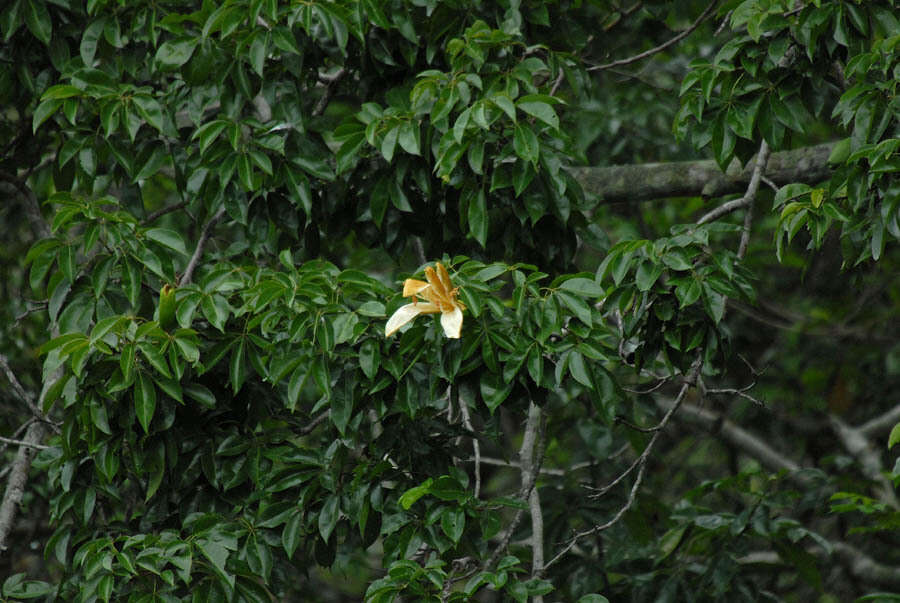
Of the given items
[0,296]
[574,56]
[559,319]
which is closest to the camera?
[559,319]

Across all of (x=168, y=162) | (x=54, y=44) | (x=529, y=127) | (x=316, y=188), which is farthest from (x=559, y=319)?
(x=54, y=44)

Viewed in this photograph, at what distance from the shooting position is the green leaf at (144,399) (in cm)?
238

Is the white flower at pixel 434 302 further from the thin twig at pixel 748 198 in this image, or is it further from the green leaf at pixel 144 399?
the thin twig at pixel 748 198

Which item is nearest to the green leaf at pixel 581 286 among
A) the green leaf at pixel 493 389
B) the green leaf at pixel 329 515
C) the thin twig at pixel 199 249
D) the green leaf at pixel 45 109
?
the green leaf at pixel 493 389

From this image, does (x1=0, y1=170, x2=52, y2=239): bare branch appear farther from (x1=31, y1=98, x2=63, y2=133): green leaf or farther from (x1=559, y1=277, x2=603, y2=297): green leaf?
(x1=559, y1=277, x2=603, y2=297): green leaf

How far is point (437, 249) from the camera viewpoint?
296 centimetres

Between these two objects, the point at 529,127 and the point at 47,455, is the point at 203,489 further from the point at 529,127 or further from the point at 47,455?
the point at 529,127

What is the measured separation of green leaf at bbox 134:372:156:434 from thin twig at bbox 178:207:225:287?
1.67ft

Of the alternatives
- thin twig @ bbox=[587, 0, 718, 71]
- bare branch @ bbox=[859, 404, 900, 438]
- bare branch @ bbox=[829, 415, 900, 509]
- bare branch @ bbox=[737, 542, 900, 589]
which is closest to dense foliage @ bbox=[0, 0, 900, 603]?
thin twig @ bbox=[587, 0, 718, 71]

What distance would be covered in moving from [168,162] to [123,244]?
1.67 ft

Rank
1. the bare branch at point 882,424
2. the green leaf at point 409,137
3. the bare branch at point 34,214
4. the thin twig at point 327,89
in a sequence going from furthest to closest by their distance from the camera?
1. the bare branch at point 882,424
2. the bare branch at point 34,214
3. the thin twig at point 327,89
4. the green leaf at point 409,137

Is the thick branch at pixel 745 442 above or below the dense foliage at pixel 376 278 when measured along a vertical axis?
below

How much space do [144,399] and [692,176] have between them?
165 cm

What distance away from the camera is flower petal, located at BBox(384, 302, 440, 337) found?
7.21 ft
